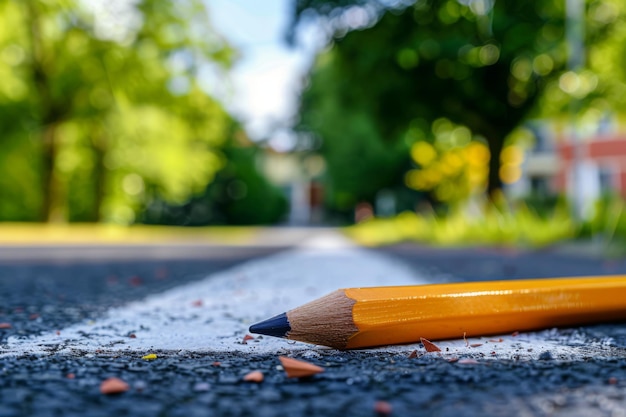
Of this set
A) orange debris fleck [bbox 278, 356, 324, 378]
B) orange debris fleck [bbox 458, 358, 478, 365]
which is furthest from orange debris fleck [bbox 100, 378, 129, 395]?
orange debris fleck [bbox 458, 358, 478, 365]

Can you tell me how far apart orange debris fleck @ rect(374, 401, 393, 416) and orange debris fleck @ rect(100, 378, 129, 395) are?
A: 1.97 ft

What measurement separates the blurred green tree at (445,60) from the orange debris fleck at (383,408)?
993cm

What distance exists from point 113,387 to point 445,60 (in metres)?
11.1

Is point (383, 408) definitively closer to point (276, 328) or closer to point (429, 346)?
point (276, 328)

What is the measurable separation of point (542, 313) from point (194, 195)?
2903cm

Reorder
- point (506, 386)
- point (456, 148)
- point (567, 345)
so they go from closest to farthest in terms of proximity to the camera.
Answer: point (506, 386)
point (567, 345)
point (456, 148)

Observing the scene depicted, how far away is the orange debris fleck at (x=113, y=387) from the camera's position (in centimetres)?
155

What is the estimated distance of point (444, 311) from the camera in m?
2.24

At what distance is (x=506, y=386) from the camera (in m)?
1.65

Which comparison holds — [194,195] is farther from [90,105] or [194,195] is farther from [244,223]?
[90,105]

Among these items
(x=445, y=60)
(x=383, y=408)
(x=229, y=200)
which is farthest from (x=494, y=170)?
(x=229, y=200)

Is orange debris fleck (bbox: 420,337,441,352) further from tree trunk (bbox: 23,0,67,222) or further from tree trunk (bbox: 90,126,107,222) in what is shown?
tree trunk (bbox: 90,126,107,222)

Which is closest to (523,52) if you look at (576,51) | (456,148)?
(576,51)

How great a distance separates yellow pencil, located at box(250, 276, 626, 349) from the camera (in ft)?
6.61
